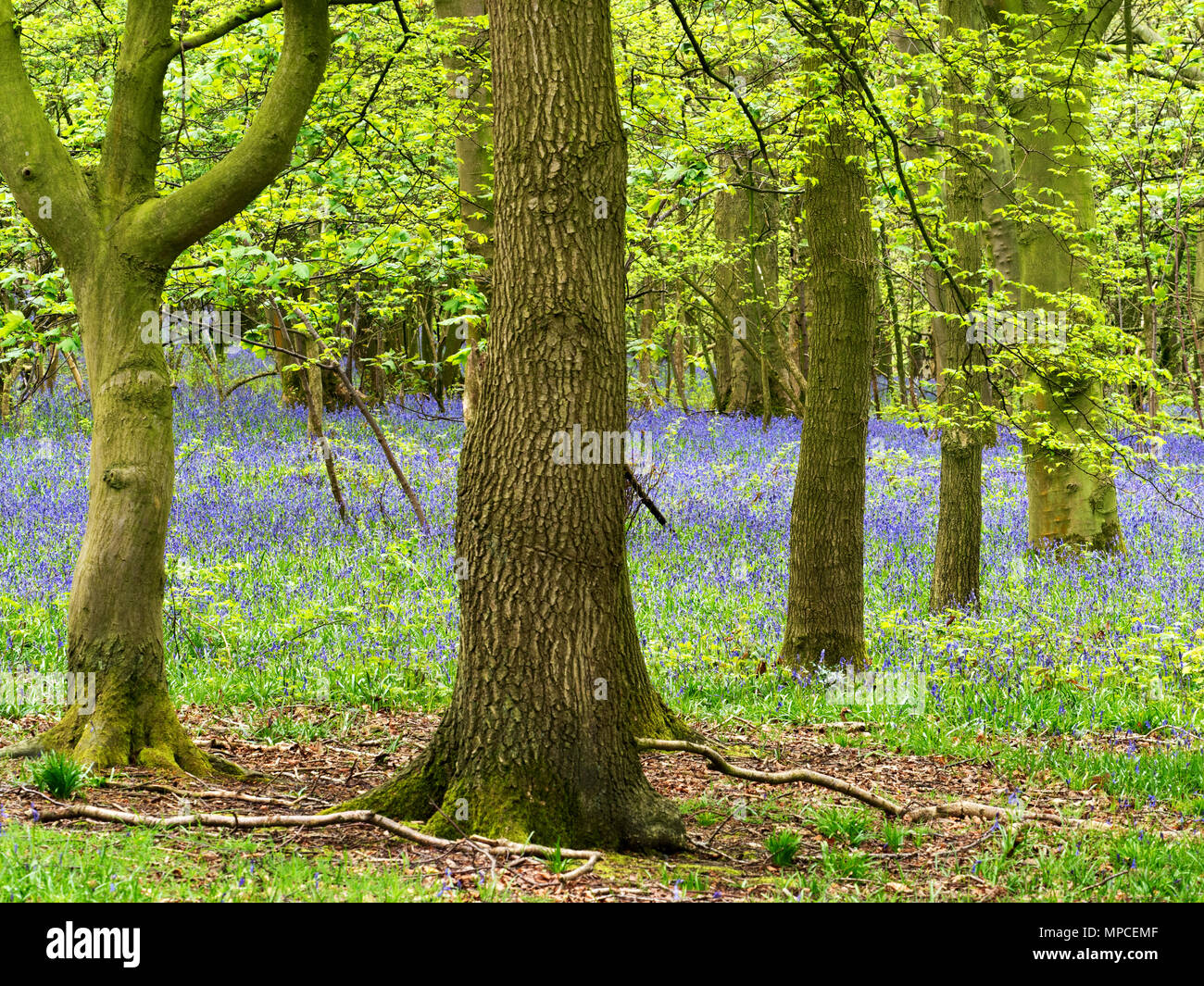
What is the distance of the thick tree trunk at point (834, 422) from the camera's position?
24.8 ft

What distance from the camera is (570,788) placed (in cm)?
427

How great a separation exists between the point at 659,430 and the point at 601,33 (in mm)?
16524

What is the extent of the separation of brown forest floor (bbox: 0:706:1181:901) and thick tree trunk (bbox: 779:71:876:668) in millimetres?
1302

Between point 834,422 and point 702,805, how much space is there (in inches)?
142

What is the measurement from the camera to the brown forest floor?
3939 mm

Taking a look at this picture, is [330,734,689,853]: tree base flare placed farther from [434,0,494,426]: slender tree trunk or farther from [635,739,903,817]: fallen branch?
[434,0,494,426]: slender tree trunk

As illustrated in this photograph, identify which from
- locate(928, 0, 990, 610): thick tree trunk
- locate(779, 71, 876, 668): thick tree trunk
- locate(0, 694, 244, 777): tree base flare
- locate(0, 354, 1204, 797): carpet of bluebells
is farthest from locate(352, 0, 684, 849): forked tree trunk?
locate(928, 0, 990, 610): thick tree trunk

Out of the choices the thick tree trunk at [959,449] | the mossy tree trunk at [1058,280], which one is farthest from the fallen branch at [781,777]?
the mossy tree trunk at [1058,280]

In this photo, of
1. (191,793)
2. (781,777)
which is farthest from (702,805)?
(191,793)

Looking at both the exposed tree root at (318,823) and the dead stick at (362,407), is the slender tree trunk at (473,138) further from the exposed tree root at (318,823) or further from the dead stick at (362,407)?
the exposed tree root at (318,823)

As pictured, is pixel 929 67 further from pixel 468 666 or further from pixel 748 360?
pixel 748 360

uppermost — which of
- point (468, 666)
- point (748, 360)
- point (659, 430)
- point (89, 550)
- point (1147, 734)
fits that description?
point (748, 360)

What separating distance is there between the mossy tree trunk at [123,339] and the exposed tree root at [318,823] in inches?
29.3
